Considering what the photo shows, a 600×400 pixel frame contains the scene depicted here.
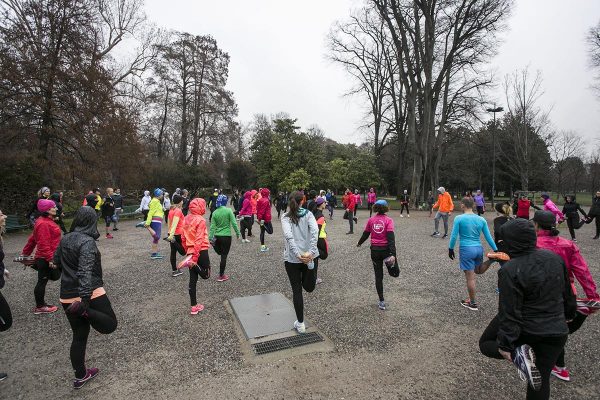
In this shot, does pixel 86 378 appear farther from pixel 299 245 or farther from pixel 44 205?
pixel 44 205

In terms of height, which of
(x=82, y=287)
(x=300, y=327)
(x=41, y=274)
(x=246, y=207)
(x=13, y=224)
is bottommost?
(x=300, y=327)

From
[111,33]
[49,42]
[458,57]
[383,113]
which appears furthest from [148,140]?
[458,57]

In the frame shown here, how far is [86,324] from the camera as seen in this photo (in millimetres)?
3154

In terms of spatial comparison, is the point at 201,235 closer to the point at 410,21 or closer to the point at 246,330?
the point at 246,330

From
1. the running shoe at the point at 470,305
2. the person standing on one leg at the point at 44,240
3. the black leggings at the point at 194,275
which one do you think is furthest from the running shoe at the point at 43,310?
the running shoe at the point at 470,305

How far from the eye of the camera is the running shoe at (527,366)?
208 cm

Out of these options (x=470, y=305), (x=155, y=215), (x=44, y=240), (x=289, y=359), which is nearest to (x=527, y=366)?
(x=289, y=359)

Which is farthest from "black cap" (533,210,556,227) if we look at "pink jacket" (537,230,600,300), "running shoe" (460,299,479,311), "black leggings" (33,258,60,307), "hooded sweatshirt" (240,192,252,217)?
"hooded sweatshirt" (240,192,252,217)

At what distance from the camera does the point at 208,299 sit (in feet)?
18.6

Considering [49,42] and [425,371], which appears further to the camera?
[49,42]

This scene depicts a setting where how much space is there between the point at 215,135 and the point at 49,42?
1704 centimetres

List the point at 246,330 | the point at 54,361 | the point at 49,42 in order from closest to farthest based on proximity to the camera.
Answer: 1. the point at 54,361
2. the point at 246,330
3. the point at 49,42

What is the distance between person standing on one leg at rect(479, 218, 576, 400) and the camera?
7.35 ft

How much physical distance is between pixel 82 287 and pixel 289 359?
2.26 meters
